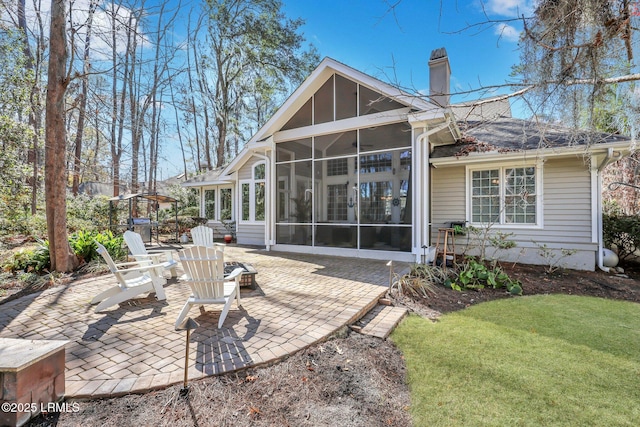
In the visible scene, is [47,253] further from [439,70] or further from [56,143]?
[439,70]

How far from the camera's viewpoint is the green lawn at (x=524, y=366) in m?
2.26

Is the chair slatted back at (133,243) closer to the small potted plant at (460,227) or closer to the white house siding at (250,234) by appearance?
the white house siding at (250,234)

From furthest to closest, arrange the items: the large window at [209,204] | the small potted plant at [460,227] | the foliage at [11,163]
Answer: the large window at [209,204], the small potted plant at [460,227], the foliage at [11,163]

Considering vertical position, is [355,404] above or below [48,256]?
below

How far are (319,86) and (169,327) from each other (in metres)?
7.42

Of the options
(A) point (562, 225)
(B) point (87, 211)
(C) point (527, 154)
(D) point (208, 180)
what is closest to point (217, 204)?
(D) point (208, 180)

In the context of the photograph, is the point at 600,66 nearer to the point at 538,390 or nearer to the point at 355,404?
the point at 538,390

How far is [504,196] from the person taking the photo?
7.68 metres

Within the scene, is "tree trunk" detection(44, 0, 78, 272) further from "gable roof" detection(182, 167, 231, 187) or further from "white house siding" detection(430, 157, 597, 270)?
"white house siding" detection(430, 157, 597, 270)

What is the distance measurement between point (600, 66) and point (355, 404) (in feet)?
14.1

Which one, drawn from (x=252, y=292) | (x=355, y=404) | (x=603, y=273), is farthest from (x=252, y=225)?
(x=603, y=273)

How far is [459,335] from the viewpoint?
3564 mm

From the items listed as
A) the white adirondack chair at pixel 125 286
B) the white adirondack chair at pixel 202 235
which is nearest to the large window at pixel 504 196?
the white adirondack chair at pixel 202 235

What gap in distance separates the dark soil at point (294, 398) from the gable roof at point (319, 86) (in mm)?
5389
